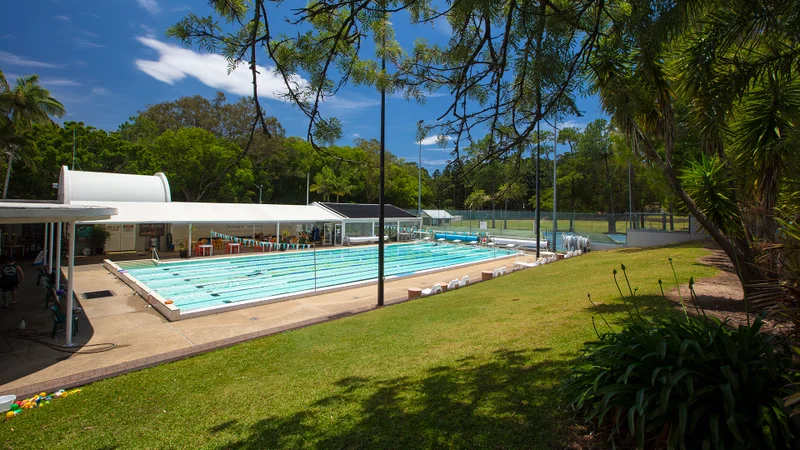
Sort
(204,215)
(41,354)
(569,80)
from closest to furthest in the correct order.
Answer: (569,80) → (41,354) → (204,215)

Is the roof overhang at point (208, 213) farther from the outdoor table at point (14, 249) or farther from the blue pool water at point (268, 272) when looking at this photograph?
the outdoor table at point (14, 249)

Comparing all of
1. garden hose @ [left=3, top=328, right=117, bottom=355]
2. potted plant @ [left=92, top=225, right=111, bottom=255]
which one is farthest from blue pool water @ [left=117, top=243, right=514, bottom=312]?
potted plant @ [left=92, top=225, right=111, bottom=255]

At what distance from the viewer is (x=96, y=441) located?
4.23 meters

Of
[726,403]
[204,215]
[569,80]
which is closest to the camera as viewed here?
[726,403]

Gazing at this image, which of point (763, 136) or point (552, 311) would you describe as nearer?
point (763, 136)

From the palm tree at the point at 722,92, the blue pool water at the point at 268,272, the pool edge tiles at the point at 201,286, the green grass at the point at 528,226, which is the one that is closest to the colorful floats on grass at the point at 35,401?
the pool edge tiles at the point at 201,286

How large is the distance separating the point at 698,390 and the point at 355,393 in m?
3.42

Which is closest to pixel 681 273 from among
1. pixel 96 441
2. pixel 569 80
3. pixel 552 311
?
pixel 552 311

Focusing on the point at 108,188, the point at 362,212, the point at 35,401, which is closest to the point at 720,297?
the point at 35,401

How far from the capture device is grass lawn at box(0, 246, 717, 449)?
11.6ft

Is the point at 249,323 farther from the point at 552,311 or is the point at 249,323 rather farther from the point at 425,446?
the point at 425,446

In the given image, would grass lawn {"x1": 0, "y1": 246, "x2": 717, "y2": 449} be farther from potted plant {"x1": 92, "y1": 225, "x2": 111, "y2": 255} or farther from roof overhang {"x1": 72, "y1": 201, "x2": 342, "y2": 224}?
potted plant {"x1": 92, "y1": 225, "x2": 111, "y2": 255}

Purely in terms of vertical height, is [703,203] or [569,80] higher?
[569,80]

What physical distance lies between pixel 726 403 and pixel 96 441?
5.76 m
